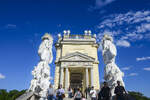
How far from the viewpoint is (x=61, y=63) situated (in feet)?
90.8

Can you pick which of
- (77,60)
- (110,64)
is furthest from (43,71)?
(77,60)

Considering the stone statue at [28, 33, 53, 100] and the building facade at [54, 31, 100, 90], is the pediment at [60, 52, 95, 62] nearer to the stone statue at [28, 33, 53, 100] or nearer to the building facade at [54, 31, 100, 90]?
the building facade at [54, 31, 100, 90]

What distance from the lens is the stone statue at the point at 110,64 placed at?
10.3m

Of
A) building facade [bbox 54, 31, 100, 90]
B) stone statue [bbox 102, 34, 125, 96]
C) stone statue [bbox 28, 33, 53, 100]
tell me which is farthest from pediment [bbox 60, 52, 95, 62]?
stone statue [bbox 102, 34, 125, 96]

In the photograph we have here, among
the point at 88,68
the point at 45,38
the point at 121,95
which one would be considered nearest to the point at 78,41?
the point at 88,68

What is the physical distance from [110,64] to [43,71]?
18.8 ft

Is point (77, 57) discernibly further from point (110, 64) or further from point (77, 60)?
point (110, 64)

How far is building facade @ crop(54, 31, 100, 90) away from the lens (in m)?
27.3

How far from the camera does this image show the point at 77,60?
27.5 metres

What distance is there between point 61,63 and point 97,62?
815 cm

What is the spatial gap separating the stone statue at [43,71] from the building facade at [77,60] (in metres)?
14.2

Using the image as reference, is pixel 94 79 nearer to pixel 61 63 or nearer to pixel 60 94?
pixel 61 63

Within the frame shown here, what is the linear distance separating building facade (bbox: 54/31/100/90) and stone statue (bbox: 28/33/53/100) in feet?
46.7

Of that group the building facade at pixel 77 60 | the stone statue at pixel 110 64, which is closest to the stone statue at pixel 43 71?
the stone statue at pixel 110 64
